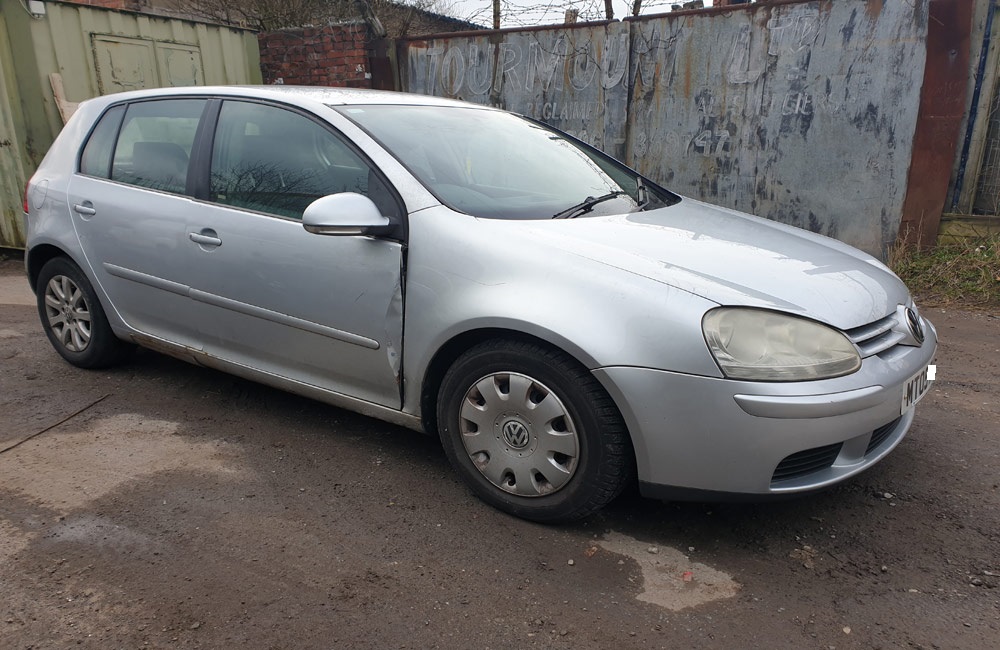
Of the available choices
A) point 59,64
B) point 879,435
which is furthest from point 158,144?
point 59,64

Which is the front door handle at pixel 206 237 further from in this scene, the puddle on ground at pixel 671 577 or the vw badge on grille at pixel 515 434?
the puddle on ground at pixel 671 577

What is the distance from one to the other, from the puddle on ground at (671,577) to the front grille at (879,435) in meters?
0.67

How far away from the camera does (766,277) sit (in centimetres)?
249

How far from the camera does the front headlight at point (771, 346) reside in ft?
7.35

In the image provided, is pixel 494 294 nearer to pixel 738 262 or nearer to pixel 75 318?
pixel 738 262

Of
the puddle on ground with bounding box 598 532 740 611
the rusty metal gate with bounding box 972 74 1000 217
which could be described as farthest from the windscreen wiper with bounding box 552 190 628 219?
the rusty metal gate with bounding box 972 74 1000 217

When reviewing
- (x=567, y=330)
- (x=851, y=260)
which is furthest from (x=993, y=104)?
(x=567, y=330)

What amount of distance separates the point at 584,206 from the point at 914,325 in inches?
51.9

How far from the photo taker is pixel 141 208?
11.6 feet

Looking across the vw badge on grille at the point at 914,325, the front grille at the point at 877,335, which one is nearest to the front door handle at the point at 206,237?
the front grille at the point at 877,335

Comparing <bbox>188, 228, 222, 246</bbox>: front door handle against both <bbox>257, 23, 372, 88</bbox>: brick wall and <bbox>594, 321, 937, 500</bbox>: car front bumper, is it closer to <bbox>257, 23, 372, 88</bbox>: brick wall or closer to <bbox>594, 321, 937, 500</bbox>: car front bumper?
<bbox>594, 321, 937, 500</bbox>: car front bumper

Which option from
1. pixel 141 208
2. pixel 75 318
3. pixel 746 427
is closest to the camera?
pixel 746 427

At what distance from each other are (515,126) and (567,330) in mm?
1599

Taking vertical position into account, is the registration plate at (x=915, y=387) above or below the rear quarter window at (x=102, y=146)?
below
